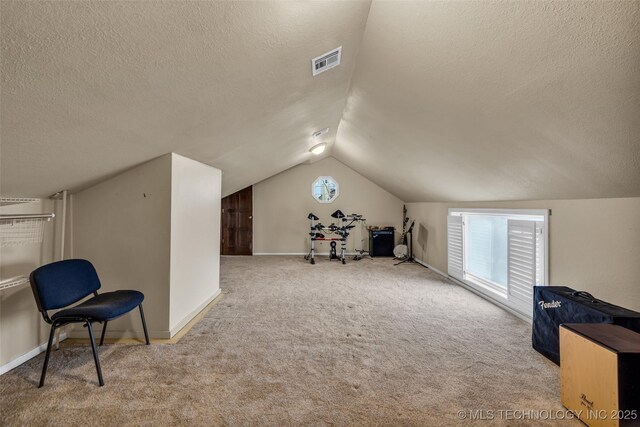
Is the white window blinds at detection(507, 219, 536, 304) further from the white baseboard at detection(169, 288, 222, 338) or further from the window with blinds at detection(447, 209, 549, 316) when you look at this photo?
the white baseboard at detection(169, 288, 222, 338)

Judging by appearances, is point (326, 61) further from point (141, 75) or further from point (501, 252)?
point (501, 252)

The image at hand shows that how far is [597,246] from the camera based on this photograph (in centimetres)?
238

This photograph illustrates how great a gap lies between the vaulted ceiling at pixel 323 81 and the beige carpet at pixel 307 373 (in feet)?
4.55

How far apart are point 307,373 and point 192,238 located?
196 centimetres

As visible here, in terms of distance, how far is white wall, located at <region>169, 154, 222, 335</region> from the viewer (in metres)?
2.86

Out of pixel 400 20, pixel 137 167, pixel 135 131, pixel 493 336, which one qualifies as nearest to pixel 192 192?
pixel 137 167

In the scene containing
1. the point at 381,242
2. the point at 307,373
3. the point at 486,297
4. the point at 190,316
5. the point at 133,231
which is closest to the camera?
the point at 307,373

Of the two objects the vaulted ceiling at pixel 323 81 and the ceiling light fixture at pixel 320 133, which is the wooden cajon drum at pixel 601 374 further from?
the ceiling light fixture at pixel 320 133

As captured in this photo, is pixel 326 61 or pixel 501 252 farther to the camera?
pixel 501 252

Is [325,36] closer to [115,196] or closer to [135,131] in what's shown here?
[135,131]

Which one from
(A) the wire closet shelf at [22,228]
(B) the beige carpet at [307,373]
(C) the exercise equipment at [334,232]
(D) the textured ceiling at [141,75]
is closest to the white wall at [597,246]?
(B) the beige carpet at [307,373]

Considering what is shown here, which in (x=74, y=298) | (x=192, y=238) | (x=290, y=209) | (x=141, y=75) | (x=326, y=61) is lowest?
(x=74, y=298)

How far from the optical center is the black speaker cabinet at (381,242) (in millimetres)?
7133

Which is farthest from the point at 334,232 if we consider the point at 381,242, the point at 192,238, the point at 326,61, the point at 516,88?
the point at 516,88
